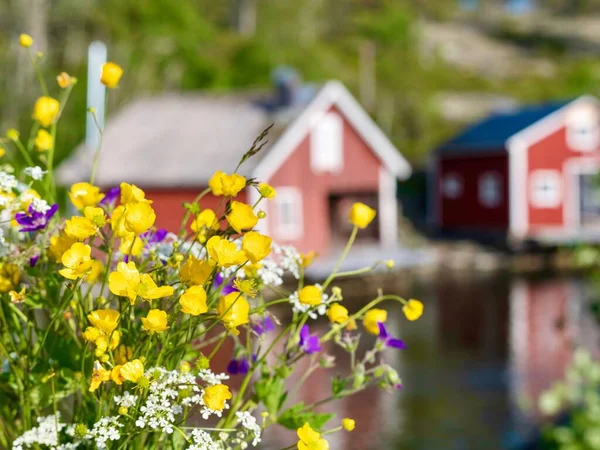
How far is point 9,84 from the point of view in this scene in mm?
27141

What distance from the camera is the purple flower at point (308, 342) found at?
5.71ft

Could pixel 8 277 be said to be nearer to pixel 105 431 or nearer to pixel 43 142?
pixel 43 142

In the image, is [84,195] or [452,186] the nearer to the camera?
[84,195]

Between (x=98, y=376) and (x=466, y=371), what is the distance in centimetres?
1149

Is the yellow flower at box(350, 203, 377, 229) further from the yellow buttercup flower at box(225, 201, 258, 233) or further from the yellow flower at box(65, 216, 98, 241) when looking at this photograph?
the yellow flower at box(65, 216, 98, 241)

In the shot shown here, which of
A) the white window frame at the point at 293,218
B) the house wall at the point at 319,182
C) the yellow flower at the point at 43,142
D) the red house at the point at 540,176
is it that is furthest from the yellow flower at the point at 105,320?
the red house at the point at 540,176

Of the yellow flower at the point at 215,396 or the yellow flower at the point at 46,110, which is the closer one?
the yellow flower at the point at 215,396

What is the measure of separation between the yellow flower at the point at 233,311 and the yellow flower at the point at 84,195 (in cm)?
33

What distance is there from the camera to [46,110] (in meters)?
1.88

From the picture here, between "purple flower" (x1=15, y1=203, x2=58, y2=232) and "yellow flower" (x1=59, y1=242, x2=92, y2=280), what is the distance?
0.33 m

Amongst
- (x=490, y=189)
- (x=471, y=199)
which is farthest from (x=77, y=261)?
(x=471, y=199)

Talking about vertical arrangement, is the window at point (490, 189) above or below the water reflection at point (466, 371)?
above

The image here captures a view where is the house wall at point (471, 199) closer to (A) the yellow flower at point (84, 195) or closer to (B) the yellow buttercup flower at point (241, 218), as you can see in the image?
(A) the yellow flower at point (84, 195)

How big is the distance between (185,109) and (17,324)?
851 inches
